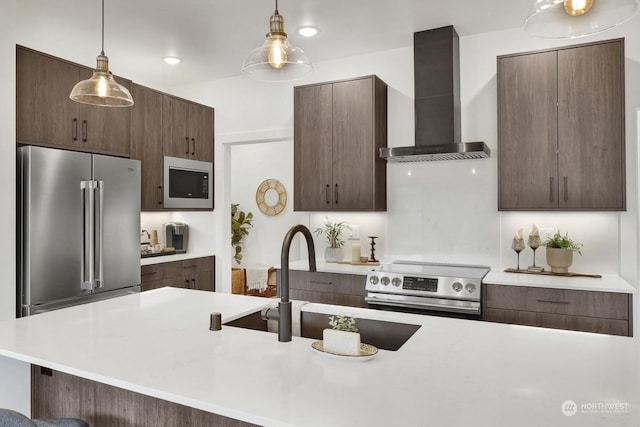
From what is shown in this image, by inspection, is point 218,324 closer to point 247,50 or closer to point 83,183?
point 83,183

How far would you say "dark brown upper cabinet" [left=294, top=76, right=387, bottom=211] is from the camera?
3.80 meters

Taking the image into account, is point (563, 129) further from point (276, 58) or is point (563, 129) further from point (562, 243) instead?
point (276, 58)

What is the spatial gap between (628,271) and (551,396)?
2.50 metres

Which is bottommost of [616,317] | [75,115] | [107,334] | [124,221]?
[616,317]

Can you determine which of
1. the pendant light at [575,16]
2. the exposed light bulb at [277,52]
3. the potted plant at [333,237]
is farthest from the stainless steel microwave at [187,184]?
the pendant light at [575,16]

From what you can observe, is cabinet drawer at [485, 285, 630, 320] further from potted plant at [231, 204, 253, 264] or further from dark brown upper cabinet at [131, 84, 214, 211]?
potted plant at [231, 204, 253, 264]

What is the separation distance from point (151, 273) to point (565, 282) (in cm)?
326

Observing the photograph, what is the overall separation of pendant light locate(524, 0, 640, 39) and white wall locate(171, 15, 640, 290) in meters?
1.99

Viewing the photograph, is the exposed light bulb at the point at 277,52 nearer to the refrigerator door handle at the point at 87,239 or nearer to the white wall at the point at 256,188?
the refrigerator door handle at the point at 87,239

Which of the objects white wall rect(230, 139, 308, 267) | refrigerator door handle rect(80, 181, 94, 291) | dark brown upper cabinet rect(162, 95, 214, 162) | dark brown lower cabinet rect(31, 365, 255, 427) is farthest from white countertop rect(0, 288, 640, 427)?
white wall rect(230, 139, 308, 267)

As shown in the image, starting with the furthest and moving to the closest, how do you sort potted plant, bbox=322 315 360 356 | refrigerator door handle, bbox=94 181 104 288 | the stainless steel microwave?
the stainless steel microwave
refrigerator door handle, bbox=94 181 104 288
potted plant, bbox=322 315 360 356

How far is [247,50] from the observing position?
405 cm

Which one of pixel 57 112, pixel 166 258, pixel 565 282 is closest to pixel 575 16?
pixel 565 282

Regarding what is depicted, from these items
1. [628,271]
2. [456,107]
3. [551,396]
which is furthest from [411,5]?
[551,396]
